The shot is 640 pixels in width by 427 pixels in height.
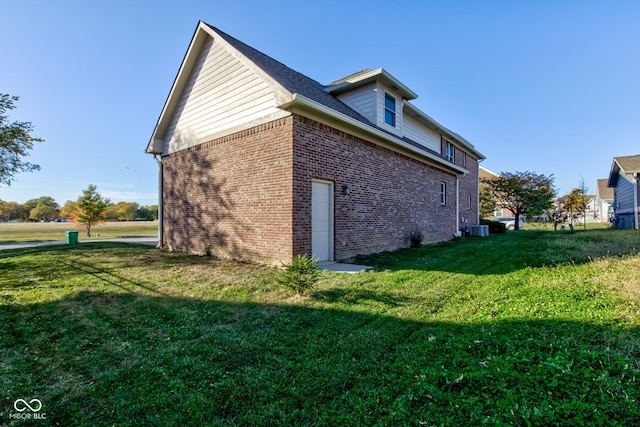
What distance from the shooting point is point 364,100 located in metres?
10.6

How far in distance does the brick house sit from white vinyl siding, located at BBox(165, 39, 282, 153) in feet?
0.12

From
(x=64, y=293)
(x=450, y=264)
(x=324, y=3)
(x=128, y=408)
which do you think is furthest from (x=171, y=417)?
(x=324, y=3)

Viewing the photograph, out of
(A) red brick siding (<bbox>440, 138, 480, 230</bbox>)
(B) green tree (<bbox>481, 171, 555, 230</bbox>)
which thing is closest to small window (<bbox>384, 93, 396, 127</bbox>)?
(A) red brick siding (<bbox>440, 138, 480, 230</bbox>)

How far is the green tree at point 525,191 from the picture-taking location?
2403 cm

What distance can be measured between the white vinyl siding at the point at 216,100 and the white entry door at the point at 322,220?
2401 mm

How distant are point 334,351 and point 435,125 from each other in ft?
47.9

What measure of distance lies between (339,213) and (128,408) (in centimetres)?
658

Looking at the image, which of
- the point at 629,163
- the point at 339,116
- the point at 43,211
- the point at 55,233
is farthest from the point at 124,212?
the point at 629,163

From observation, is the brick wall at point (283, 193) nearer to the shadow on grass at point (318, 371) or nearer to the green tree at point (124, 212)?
the shadow on grass at point (318, 371)

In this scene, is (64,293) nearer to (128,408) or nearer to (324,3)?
(128,408)

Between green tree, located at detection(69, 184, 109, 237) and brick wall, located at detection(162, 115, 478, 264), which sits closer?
brick wall, located at detection(162, 115, 478, 264)

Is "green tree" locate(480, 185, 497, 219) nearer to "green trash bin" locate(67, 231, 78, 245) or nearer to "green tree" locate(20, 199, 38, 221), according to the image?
"green trash bin" locate(67, 231, 78, 245)

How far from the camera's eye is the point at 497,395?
7.49 ft

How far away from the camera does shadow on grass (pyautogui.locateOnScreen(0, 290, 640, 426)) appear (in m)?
2.13
